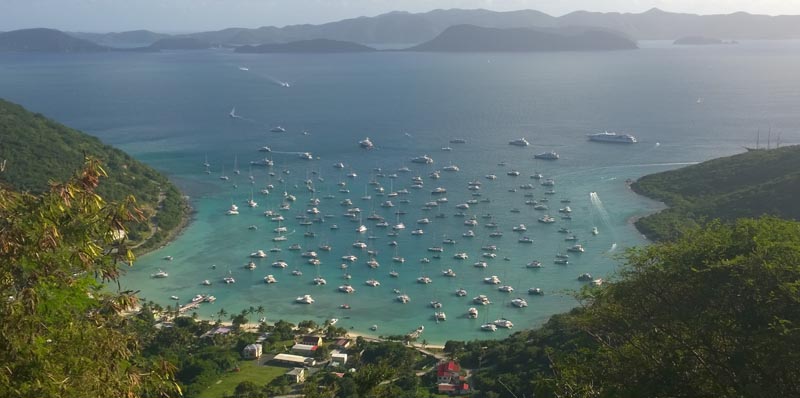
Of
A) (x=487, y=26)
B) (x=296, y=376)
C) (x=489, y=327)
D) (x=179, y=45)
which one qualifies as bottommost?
(x=489, y=327)

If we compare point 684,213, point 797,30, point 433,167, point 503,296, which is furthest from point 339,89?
point 797,30

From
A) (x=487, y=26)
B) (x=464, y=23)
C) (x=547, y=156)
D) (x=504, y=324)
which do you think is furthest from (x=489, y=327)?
(x=487, y=26)

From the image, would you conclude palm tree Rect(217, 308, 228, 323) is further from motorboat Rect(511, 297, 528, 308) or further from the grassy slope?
motorboat Rect(511, 297, 528, 308)

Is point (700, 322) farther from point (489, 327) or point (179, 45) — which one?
point (179, 45)

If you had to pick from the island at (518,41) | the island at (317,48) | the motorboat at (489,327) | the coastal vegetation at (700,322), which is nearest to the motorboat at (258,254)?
the motorboat at (489,327)

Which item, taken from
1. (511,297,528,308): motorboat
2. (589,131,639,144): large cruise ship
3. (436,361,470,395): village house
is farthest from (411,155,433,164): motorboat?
(436,361,470,395): village house

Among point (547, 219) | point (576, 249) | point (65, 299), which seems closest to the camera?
point (65, 299)

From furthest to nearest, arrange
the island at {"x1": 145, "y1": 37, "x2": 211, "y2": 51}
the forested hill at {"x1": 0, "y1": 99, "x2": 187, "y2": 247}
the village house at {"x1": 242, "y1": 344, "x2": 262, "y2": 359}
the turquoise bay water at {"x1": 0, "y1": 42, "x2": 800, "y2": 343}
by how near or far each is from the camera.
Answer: the island at {"x1": 145, "y1": 37, "x2": 211, "y2": 51} < the forested hill at {"x1": 0, "y1": 99, "x2": 187, "y2": 247} < the turquoise bay water at {"x1": 0, "y1": 42, "x2": 800, "y2": 343} < the village house at {"x1": 242, "y1": 344, "x2": 262, "y2": 359}
